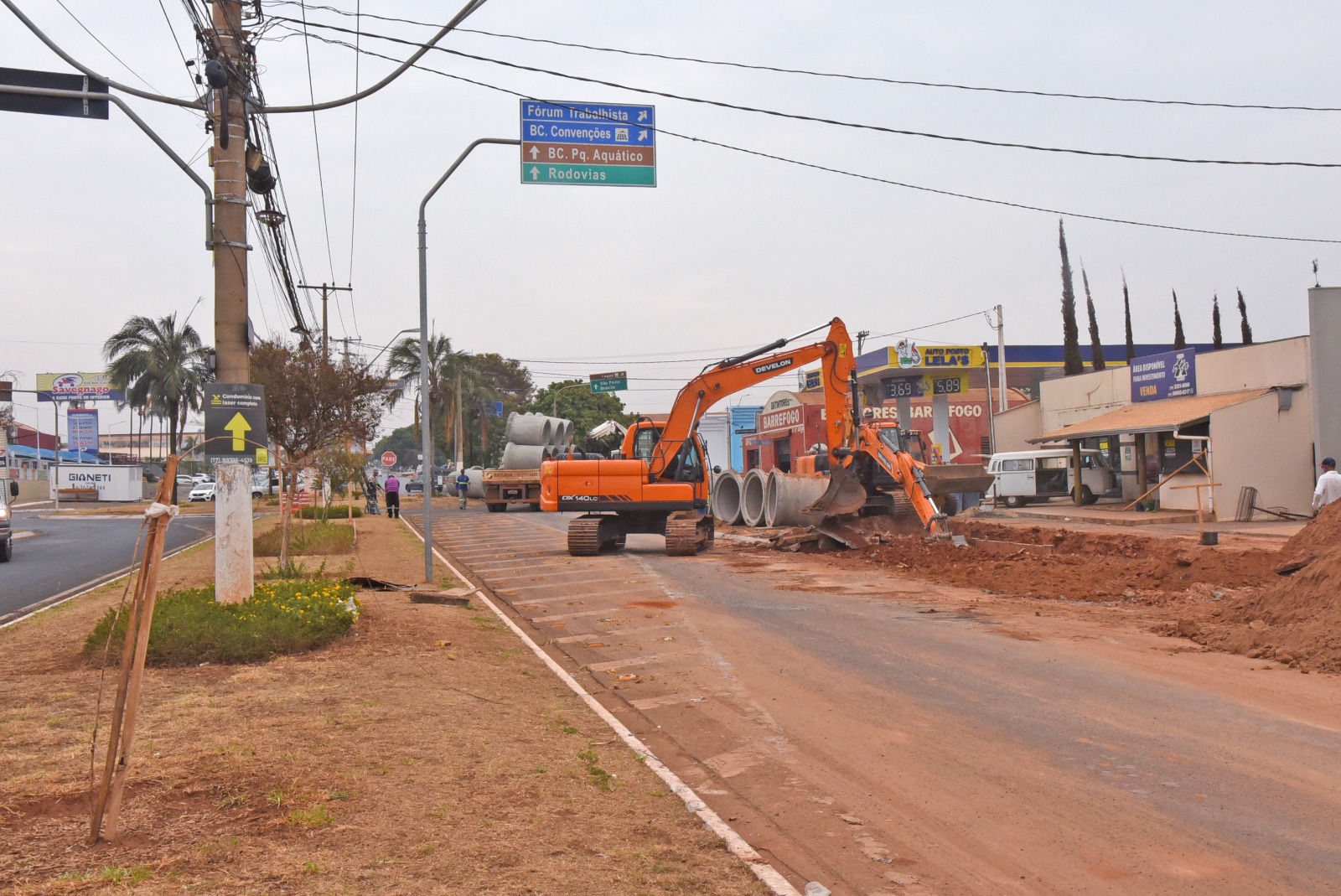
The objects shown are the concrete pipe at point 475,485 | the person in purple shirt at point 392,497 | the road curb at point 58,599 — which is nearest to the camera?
the road curb at point 58,599

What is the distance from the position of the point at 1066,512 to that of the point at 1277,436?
7138 millimetres

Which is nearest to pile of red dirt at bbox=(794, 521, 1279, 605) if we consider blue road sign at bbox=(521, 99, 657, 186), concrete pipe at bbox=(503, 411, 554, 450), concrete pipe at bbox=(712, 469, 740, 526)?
blue road sign at bbox=(521, 99, 657, 186)

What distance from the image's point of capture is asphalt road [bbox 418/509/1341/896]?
17.4ft

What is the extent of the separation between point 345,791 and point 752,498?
25529mm

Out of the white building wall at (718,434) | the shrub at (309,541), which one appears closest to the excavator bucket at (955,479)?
the shrub at (309,541)

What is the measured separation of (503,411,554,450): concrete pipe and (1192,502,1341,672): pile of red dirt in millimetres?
38544

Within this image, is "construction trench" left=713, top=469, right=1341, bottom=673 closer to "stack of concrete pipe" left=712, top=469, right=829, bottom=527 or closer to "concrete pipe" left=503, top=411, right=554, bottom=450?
"stack of concrete pipe" left=712, top=469, right=829, bottom=527

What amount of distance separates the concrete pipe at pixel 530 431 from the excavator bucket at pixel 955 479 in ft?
83.6

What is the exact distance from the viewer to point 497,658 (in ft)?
35.8

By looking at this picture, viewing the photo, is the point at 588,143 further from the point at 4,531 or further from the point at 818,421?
the point at 818,421

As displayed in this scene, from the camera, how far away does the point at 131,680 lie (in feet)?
17.1

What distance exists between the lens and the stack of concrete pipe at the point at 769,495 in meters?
29.3

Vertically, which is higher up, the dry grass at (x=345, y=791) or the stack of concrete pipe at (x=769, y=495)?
the stack of concrete pipe at (x=769, y=495)

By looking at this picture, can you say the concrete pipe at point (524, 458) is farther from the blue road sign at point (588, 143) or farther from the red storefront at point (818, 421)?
the blue road sign at point (588, 143)
